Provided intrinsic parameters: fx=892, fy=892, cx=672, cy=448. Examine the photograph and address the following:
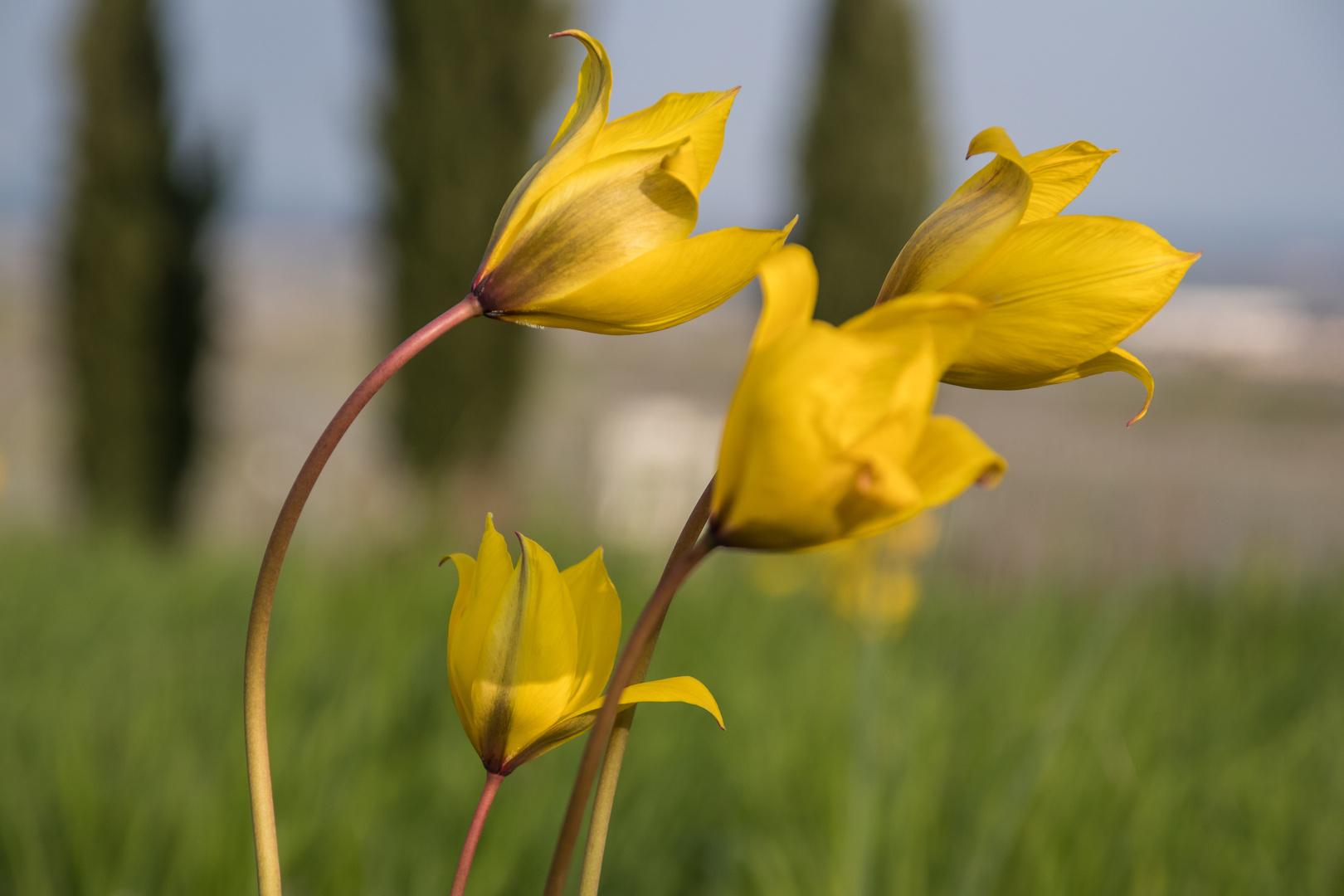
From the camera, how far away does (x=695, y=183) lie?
25 cm

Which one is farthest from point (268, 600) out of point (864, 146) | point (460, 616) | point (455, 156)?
point (864, 146)

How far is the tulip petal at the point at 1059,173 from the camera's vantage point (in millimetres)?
266

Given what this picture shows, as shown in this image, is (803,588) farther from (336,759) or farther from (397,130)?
(397,130)

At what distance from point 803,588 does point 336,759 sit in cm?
185

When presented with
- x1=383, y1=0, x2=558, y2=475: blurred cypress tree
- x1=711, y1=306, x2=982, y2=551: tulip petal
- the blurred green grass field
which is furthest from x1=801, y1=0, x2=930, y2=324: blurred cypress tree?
x1=711, y1=306, x2=982, y2=551: tulip petal

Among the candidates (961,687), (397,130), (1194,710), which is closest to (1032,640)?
(961,687)

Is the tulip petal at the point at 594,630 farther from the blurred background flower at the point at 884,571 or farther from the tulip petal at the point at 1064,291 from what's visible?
the blurred background flower at the point at 884,571

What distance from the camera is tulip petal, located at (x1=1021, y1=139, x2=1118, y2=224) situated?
0.87ft

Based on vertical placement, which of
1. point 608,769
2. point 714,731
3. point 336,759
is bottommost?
point 714,731

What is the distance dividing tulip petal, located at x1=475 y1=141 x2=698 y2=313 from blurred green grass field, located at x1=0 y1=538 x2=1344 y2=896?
2.15 feet

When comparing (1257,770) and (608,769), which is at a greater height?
(608,769)

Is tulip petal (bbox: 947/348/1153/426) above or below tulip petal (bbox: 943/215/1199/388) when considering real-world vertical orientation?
below

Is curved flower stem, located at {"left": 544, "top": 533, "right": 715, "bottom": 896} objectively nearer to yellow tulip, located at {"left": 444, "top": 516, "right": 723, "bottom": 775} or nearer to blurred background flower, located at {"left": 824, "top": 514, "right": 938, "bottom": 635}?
yellow tulip, located at {"left": 444, "top": 516, "right": 723, "bottom": 775}

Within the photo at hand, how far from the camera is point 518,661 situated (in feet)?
0.91
